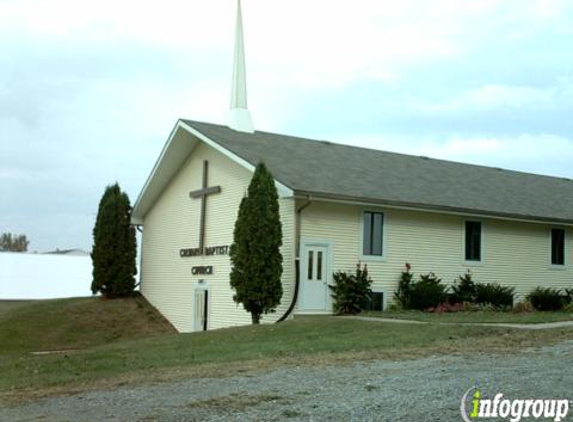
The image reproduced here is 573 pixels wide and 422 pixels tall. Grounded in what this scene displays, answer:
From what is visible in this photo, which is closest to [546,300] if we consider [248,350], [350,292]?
[350,292]

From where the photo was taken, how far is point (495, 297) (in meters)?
25.4

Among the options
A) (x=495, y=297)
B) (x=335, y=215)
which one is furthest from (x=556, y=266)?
(x=335, y=215)

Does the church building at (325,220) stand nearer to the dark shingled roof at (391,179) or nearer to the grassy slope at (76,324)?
the dark shingled roof at (391,179)

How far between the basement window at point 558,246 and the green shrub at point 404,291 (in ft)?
23.6

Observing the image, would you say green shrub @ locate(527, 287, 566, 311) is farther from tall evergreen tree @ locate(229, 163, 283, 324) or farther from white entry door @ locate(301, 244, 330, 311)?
tall evergreen tree @ locate(229, 163, 283, 324)

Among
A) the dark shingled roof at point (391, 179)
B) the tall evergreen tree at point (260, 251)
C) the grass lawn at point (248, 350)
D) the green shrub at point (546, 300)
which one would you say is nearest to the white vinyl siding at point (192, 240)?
the tall evergreen tree at point (260, 251)

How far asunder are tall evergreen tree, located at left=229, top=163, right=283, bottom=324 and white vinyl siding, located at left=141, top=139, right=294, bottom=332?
32.7 inches

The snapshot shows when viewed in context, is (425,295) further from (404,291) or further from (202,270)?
(202,270)

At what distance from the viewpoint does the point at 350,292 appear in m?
22.7

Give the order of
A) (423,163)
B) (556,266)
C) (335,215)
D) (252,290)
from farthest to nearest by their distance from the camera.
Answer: (423,163) → (556,266) → (335,215) → (252,290)

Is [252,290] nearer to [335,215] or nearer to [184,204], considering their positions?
[335,215]

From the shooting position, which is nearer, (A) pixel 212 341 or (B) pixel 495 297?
(A) pixel 212 341

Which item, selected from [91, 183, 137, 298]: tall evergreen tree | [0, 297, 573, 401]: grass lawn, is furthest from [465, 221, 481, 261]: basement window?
[91, 183, 137, 298]: tall evergreen tree

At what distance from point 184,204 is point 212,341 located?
11.4 metres
